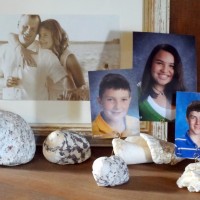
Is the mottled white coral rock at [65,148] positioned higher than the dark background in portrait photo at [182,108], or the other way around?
the dark background in portrait photo at [182,108]

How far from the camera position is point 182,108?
71 centimetres

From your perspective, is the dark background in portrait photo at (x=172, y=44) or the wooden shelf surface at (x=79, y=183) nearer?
the wooden shelf surface at (x=79, y=183)

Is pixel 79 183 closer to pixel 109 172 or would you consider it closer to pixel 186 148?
pixel 109 172

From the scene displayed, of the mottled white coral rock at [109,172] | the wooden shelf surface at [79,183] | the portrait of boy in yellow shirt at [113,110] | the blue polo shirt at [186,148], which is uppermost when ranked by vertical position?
the portrait of boy in yellow shirt at [113,110]

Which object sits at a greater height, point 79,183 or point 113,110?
point 113,110

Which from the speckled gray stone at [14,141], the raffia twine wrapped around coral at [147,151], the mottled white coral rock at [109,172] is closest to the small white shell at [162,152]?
the raffia twine wrapped around coral at [147,151]

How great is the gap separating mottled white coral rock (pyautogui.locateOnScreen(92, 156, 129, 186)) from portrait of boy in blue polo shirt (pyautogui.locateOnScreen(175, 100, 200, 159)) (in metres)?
0.15

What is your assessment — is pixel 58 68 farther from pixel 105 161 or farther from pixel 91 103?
pixel 105 161

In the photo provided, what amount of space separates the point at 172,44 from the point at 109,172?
33cm

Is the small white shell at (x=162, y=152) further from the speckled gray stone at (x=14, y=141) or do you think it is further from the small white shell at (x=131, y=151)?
the speckled gray stone at (x=14, y=141)

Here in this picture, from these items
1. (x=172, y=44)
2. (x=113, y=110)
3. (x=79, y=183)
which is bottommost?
(x=79, y=183)

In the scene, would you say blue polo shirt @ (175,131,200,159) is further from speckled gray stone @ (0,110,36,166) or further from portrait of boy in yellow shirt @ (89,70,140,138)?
speckled gray stone @ (0,110,36,166)

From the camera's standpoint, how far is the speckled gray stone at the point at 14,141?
66 centimetres

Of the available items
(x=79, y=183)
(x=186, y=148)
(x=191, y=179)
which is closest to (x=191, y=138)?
(x=186, y=148)
